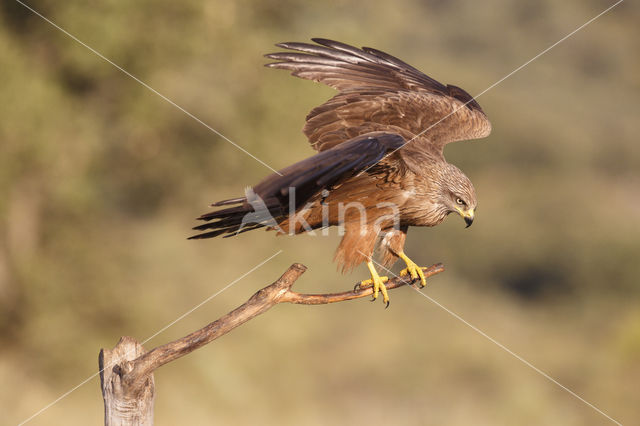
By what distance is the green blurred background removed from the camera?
1102 cm

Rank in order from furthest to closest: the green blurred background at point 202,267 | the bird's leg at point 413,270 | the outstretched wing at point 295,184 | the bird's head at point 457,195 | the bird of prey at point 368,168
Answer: the green blurred background at point 202,267
the bird's leg at point 413,270
the bird's head at point 457,195
the bird of prey at point 368,168
the outstretched wing at point 295,184

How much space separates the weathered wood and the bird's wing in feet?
7.49

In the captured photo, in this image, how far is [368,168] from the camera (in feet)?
15.0

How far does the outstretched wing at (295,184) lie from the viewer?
3.78m

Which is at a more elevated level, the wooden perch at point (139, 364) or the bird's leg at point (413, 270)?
the bird's leg at point (413, 270)

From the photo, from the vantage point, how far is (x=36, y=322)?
11.8 meters

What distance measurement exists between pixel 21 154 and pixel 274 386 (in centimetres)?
656

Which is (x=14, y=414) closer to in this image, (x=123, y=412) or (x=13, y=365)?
(x=13, y=365)

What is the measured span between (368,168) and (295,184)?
2.86ft

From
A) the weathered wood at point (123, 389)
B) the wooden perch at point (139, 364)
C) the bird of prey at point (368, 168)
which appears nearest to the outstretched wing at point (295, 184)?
the bird of prey at point (368, 168)

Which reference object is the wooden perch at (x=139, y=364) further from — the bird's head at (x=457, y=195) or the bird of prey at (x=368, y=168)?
the bird's head at (x=457, y=195)

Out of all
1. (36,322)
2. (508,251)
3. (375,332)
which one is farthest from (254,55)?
(508,251)

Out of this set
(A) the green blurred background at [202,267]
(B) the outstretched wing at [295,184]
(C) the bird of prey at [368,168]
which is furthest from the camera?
(A) the green blurred background at [202,267]

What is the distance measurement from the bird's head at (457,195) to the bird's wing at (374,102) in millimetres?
426
